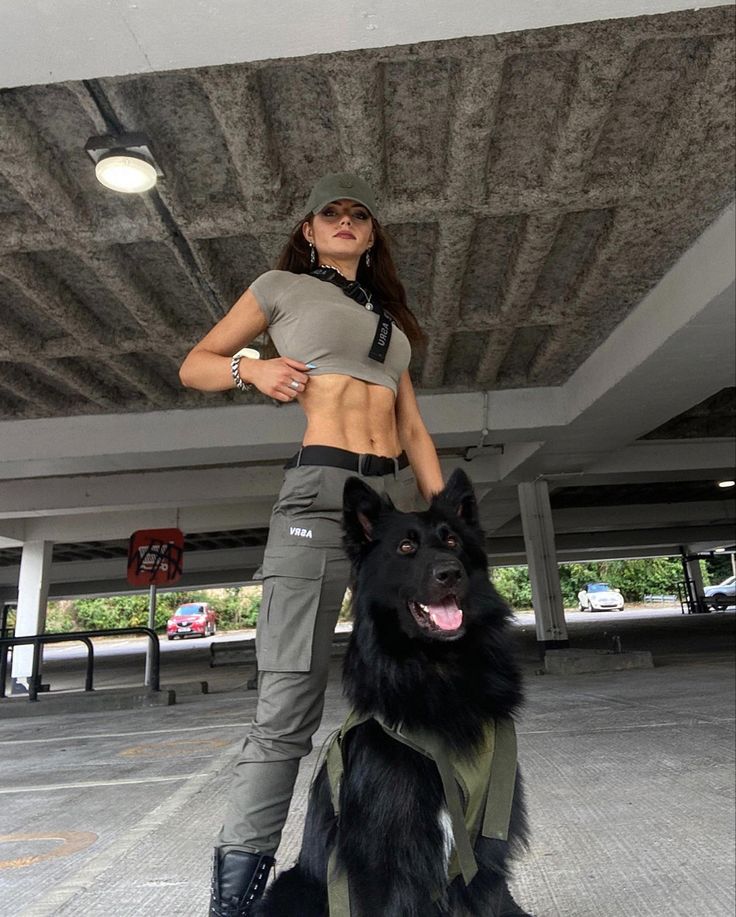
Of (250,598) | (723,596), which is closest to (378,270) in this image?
(723,596)

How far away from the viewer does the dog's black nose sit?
1679 millimetres

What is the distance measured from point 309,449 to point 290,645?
54 centimetres

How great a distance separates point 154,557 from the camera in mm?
15812

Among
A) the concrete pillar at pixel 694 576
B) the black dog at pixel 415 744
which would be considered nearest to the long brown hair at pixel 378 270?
the black dog at pixel 415 744

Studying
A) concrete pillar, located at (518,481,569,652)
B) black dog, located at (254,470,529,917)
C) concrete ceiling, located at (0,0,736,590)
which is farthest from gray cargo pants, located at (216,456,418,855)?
concrete pillar, located at (518,481,569,652)

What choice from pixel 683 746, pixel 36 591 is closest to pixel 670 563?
pixel 36 591

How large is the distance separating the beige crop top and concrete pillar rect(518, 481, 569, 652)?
41.9 ft

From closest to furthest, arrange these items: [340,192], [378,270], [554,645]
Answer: [340,192], [378,270], [554,645]

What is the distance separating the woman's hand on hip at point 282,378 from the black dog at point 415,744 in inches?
12.3

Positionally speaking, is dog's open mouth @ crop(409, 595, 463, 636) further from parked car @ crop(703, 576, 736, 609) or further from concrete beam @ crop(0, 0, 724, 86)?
parked car @ crop(703, 576, 736, 609)

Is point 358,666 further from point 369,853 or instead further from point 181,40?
point 181,40

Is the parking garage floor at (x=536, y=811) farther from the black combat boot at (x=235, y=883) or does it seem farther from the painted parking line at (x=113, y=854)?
the black combat boot at (x=235, y=883)

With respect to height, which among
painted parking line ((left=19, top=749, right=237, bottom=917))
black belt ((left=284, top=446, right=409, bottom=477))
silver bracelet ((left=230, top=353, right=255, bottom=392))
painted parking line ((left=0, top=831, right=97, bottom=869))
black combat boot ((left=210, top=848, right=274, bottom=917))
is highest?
silver bracelet ((left=230, top=353, right=255, bottom=392))

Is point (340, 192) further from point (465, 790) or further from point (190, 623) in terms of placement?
point (190, 623)
